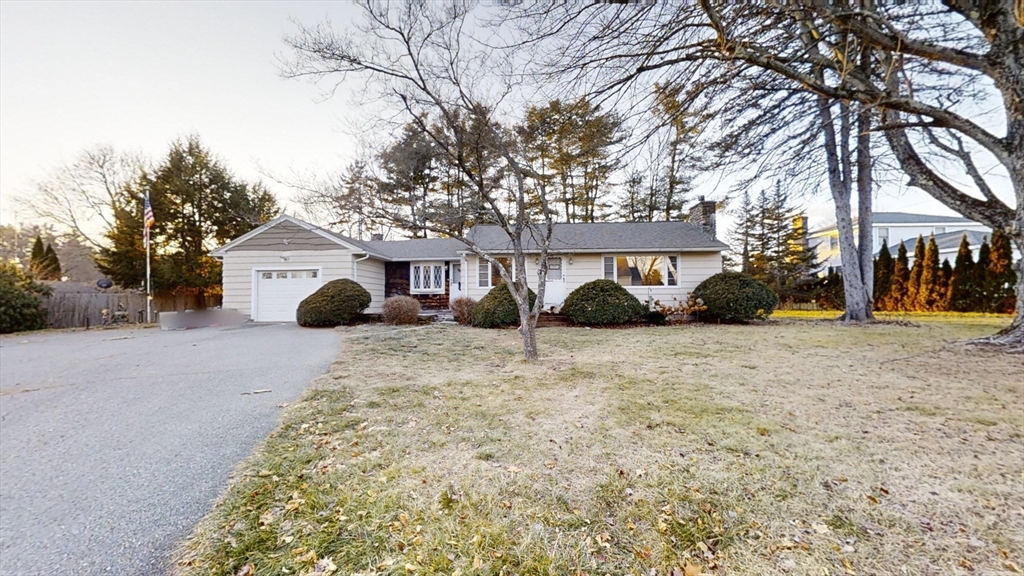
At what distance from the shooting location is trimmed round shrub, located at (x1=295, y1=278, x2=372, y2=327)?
11375 mm

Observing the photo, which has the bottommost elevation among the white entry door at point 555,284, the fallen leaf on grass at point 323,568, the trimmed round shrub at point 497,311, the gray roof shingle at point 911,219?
the fallen leaf on grass at point 323,568

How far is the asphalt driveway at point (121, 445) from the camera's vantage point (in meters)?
2.04

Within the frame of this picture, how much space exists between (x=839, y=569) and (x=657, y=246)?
12.3m

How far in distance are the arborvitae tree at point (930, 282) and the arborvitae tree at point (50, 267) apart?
37744 millimetres

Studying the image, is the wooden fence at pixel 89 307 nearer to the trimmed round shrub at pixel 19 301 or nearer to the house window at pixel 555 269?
the trimmed round shrub at pixel 19 301

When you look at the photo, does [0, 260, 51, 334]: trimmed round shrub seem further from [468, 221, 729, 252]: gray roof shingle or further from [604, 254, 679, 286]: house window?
[604, 254, 679, 286]: house window

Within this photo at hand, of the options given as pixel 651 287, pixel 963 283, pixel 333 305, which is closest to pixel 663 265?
pixel 651 287

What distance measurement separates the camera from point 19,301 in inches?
446

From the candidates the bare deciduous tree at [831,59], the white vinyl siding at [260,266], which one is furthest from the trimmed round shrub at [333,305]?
the bare deciduous tree at [831,59]

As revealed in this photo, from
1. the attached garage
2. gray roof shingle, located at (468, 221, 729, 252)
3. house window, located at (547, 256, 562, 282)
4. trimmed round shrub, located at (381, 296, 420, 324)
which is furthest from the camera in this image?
house window, located at (547, 256, 562, 282)

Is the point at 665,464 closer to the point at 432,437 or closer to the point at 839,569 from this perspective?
the point at 839,569

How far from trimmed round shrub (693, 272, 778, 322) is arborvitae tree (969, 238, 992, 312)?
10.2 m

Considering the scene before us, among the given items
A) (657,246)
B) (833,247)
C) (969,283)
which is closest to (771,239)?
(969,283)

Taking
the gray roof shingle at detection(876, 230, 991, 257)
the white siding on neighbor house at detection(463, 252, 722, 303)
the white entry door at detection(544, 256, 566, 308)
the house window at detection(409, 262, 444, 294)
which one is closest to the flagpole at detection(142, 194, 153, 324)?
the house window at detection(409, 262, 444, 294)
